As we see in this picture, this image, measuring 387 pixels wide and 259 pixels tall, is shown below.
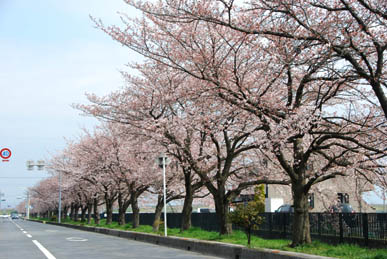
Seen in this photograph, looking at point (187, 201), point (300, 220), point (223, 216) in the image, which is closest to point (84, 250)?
point (223, 216)

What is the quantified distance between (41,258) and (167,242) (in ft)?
21.1

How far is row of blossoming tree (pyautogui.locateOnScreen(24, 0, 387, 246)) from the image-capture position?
396 inches

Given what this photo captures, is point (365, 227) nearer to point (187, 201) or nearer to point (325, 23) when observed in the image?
point (325, 23)

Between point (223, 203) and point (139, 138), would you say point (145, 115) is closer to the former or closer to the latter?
point (139, 138)

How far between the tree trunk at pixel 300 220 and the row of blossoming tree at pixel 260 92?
29 millimetres

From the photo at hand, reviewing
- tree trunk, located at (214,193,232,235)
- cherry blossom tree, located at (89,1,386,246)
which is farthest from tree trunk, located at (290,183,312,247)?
tree trunk, located at (214,193,232,235)

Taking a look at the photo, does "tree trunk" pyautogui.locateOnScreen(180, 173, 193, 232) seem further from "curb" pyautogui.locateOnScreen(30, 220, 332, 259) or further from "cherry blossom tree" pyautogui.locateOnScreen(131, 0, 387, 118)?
"cherry blossom tree" pyautogui.locateOnScreen(131, 0, 387, 118)

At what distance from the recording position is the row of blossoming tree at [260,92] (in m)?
10.1

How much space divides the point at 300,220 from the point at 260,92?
537cm

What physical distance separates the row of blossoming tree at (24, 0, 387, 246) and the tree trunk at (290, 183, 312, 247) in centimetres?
3

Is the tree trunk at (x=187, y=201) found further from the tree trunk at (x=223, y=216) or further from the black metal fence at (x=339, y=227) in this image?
the black metal fence at (x=339, y=227)

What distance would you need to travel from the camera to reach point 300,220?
42.7ft

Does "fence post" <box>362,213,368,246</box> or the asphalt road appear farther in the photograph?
"fence post" <box>362,213,368,246</box>

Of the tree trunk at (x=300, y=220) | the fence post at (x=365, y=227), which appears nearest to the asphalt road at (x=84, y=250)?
the tree trunk at (x=300, y=220)
